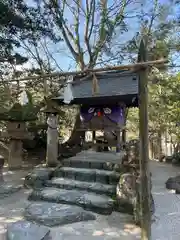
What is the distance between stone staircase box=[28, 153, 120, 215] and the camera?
5.27 m

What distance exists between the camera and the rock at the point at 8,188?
6.16 metres

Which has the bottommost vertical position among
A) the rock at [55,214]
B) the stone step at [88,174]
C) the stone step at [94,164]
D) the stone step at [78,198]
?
the rock at [55,214]

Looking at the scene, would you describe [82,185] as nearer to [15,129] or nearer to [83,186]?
[83,186]

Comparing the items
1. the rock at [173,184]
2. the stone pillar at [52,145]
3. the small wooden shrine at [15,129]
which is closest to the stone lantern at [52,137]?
the stone pillar at [52,145]

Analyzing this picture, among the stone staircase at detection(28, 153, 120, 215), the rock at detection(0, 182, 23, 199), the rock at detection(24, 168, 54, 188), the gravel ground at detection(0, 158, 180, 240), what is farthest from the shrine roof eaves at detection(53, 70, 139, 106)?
the gravel ground at detection(0, 158, 180, 240)

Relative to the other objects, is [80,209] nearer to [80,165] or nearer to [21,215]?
[21,215]

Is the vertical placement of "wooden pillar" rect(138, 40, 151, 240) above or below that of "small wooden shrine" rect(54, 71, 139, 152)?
below

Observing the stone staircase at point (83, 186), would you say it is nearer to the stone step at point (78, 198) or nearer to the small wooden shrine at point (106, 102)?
the stone step at point (78, 198)

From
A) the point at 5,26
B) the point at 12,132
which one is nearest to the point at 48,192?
the point at 12,132

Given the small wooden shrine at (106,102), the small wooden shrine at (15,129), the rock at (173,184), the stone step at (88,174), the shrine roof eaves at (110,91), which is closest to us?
the stone step at (88,174)

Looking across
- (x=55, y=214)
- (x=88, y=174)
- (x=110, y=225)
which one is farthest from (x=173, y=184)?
(x=55, y=214)

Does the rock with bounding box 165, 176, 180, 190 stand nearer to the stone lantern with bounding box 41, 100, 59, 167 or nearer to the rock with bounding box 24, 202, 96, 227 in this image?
the rock with bounding box 24, 202, 96, 227

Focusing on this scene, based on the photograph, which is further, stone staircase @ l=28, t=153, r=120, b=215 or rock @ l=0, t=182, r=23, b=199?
rock @ l=0, t=182, r=23, b=199

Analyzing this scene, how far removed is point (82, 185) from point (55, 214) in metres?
1.49
